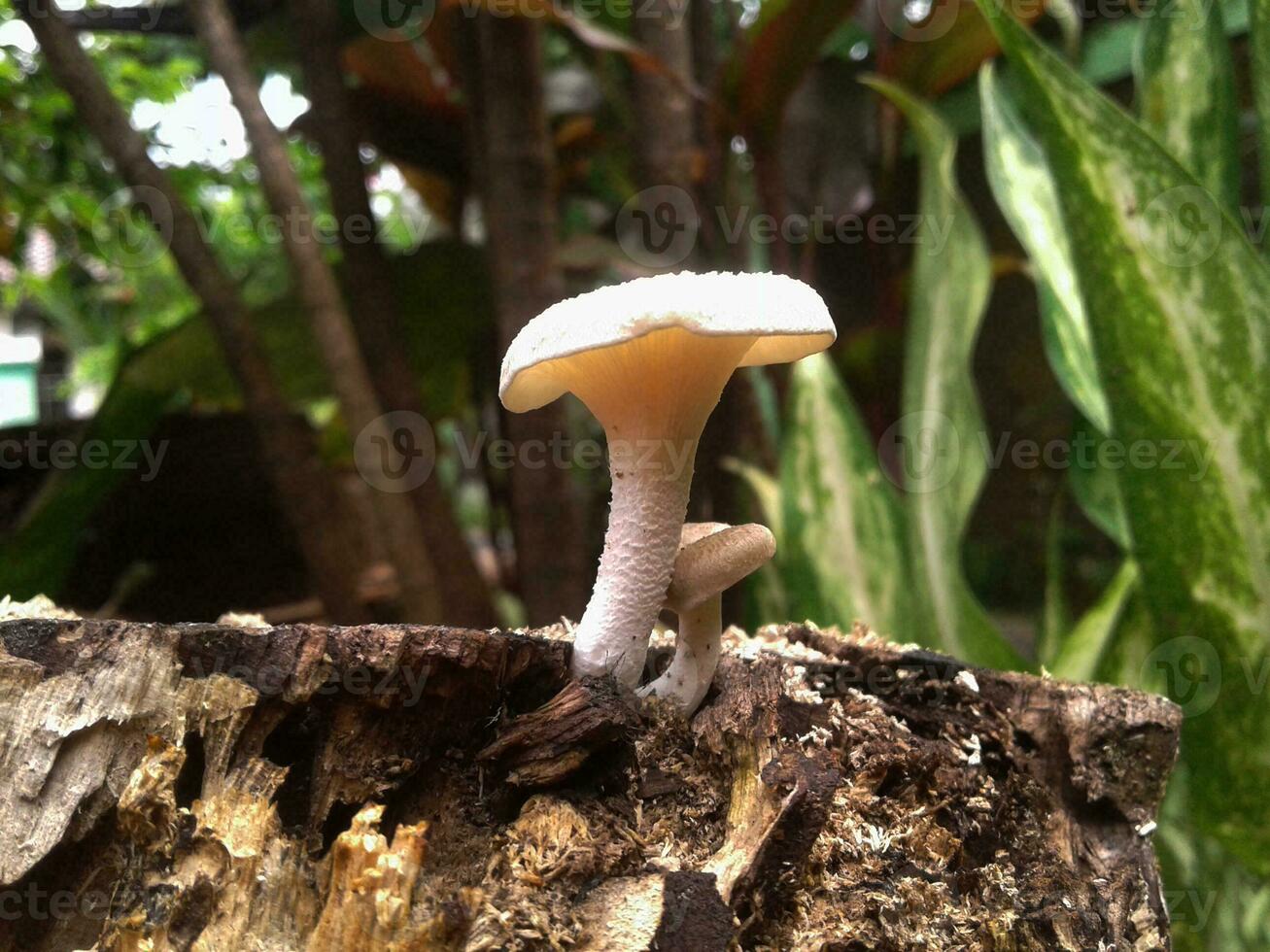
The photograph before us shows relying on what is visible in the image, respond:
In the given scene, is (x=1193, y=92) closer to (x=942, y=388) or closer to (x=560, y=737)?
(x=942, y=388)

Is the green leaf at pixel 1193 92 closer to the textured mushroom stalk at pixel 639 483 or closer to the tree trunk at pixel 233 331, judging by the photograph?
the textured mushroom stalk at pixel 639 483

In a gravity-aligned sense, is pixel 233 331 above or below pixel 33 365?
above

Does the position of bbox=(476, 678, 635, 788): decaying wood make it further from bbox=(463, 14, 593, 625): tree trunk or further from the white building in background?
the white building in background

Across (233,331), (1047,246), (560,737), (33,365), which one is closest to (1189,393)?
(1047,246)

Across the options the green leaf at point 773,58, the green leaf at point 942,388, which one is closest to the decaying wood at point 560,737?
the green leaf at point 942,388

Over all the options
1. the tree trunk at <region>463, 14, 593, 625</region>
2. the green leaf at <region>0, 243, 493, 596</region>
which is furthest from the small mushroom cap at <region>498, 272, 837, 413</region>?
the green leaf at <region>0, 243, 493, 596</region>

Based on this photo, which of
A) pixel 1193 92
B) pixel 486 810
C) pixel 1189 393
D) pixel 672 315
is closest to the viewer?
pixel 672 315

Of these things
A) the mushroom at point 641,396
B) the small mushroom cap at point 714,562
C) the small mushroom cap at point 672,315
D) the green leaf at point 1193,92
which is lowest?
the small mushroom cap at point 714,562
